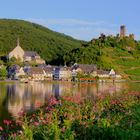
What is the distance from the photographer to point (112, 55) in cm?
15088

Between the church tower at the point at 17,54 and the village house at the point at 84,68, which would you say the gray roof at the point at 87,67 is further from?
the church tower at the point at 17,54

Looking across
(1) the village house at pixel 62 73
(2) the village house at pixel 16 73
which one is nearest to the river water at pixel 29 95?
(2) the village house at pixel 16 73

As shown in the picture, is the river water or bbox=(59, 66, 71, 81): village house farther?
bbox=(59, 66, 71, 81): village house

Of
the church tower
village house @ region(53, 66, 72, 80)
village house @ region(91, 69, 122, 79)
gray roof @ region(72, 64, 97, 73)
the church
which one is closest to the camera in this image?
village house @ region(53, 66, 72, 80)

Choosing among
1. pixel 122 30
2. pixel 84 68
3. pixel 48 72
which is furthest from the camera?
pixel 122 30

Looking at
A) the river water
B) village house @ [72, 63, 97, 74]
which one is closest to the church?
village house @ [72, 63, 97, 74]

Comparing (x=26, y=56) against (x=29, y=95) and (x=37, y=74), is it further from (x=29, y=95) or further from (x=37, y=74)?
(x=29, y=95)

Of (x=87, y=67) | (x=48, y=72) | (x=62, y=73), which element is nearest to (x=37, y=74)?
(x=48, y=72)

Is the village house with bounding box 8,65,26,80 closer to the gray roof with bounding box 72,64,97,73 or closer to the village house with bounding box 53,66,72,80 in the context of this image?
the village house with bounding box 53,66,72,80

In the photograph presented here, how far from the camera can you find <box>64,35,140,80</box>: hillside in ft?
469

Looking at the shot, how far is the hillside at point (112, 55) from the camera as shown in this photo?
14288 cm

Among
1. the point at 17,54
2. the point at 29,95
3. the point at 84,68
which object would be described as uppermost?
the point at 17,54

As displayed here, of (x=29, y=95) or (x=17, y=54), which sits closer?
(x=29, y=95)

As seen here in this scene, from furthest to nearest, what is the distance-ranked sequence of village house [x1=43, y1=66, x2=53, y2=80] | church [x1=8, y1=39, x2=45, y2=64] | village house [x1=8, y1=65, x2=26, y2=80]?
church [x1=8, y1=39, x2=45, y2=64]
village house [x1=43, y1=66, x2=53, y2=80]
village house [x1=8, y1=65, x2=26, y2=80]
